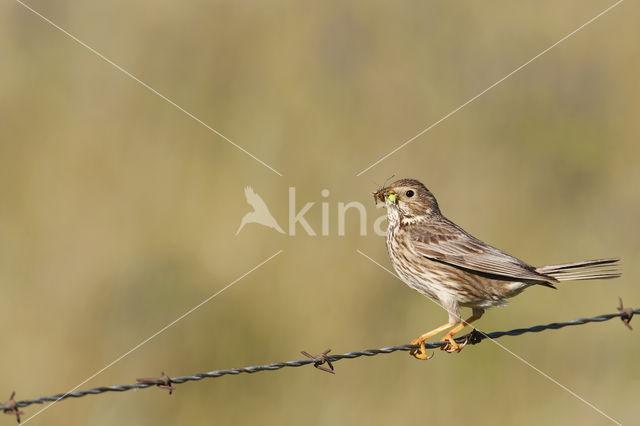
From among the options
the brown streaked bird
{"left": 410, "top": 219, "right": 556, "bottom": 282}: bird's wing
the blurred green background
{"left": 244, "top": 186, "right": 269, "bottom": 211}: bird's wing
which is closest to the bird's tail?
the brown streaked bird

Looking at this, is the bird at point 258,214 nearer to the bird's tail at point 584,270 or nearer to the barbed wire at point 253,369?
the barbed wire at point 253,369

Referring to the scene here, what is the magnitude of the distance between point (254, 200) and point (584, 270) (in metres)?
3.64

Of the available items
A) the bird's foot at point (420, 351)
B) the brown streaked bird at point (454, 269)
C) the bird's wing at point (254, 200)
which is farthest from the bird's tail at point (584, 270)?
the bird's wing at point (254, 200)

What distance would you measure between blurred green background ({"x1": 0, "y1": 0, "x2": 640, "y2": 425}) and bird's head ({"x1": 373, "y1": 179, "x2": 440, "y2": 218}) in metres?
0.91

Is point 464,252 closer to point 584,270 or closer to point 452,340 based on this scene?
point 452,340

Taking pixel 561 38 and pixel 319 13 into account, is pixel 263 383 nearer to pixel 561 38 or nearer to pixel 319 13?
pixel 319 13

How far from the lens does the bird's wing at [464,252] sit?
236 inches

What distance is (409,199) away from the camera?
7.20 m

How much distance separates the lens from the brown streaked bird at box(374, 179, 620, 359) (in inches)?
233

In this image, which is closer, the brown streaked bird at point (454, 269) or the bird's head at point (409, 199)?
the brown streaked bird at point (454, 269)

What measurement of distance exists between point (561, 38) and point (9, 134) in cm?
661

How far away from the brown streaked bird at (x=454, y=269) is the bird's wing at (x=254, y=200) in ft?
5.39

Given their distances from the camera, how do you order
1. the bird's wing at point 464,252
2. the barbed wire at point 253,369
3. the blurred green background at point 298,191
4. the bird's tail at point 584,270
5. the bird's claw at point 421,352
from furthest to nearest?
the blurred green background at point 298,191 < the bird's wing at point 464,252 < the bird's claw at point 421,352 < the bird's tail at point 584,270 < the barbed wire at point 253,369

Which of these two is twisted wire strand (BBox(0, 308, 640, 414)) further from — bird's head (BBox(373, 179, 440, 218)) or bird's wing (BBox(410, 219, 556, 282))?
bird's head (BBox(373, 179, 440, 218))
